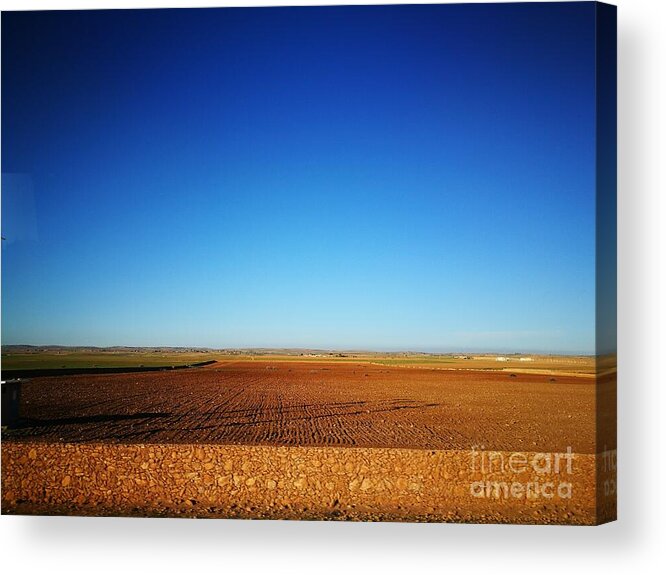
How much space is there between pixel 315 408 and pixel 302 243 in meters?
2.75

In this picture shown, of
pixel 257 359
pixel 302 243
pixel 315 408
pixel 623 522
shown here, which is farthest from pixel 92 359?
pixel 623 522

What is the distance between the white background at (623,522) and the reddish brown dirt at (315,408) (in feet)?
1.38

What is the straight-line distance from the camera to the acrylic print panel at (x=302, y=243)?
18.8 feet

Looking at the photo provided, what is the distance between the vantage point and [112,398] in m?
6.58

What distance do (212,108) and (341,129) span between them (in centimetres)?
108

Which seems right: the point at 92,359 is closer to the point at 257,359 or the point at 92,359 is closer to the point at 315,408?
the point at 257,359

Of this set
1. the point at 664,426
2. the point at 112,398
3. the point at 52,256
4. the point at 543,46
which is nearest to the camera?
the point at 664,426

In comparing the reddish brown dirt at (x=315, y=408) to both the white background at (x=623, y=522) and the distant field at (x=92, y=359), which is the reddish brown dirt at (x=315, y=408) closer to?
the distant field at (x=92, y=359)

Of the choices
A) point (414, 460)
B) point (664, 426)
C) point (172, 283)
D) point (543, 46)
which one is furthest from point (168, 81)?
point (664, 426)

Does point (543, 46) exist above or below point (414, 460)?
above

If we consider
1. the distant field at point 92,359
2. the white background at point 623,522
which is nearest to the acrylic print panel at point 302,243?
the distant field at point 92,359

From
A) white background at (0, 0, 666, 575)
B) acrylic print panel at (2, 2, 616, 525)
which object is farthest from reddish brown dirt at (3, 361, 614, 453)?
white background at (0, 0, 666, 575)

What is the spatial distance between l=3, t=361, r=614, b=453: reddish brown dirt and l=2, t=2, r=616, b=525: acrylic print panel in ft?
0.13

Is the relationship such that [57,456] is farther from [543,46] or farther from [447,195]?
[543,46]
